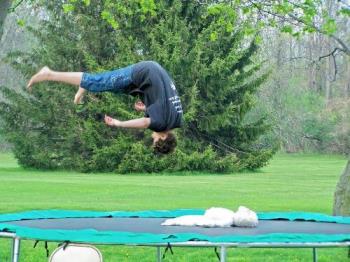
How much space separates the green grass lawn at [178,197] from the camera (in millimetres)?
8273

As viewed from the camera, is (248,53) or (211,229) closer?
(211,229)

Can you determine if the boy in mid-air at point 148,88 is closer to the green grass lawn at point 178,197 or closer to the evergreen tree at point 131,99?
the green grass lawn at point 178,197

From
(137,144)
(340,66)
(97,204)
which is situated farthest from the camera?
(340,66)

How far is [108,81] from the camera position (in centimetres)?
582

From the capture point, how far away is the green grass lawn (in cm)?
827

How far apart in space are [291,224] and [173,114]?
126cm

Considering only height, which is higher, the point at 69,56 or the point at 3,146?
the point at 69,56

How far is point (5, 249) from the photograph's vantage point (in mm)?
8469

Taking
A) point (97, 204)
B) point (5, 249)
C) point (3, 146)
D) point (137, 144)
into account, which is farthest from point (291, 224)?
point (3, 146)

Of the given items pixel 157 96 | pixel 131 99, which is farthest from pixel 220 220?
pixel 131 99

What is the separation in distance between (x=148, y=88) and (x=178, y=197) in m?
9.30

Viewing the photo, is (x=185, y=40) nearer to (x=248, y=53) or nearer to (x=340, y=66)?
(x=248, y=53)

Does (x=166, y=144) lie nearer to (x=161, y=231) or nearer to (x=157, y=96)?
(x=157, y=96)

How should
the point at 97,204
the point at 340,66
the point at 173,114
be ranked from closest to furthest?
the point at 173,114, the point at 97,204, the point at 340,66
